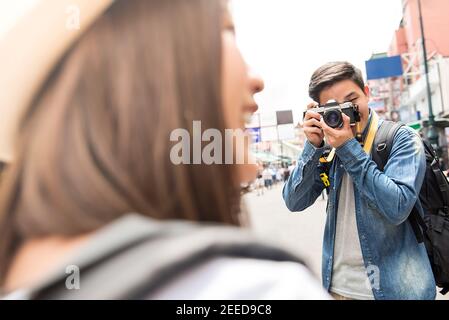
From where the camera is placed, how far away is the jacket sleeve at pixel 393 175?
665mm

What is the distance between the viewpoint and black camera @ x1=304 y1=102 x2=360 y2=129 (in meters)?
0.74

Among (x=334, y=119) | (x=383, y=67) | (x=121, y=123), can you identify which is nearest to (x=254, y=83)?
(x=121, y=123)

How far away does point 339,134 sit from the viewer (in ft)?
2.36

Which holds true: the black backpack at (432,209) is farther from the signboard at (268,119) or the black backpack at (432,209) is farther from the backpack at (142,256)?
the backpack at (142,256)

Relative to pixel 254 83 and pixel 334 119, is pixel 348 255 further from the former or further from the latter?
pixel 254 83

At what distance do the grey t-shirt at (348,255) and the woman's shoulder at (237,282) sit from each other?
50 cm

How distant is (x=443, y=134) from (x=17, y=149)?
1491 mm

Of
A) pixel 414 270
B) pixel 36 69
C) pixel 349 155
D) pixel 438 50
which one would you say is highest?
pixel 438 50

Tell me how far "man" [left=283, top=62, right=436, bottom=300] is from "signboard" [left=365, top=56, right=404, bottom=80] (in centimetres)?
29

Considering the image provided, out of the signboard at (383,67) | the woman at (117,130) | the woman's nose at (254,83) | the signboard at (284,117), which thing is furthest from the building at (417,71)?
the woman at (117,130)

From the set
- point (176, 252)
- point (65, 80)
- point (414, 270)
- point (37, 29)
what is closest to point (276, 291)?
point (176, 252)

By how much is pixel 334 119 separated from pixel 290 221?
330 mm

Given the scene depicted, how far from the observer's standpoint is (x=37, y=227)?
354mm

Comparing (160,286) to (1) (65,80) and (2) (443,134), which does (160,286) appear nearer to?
(1) (65,80)
